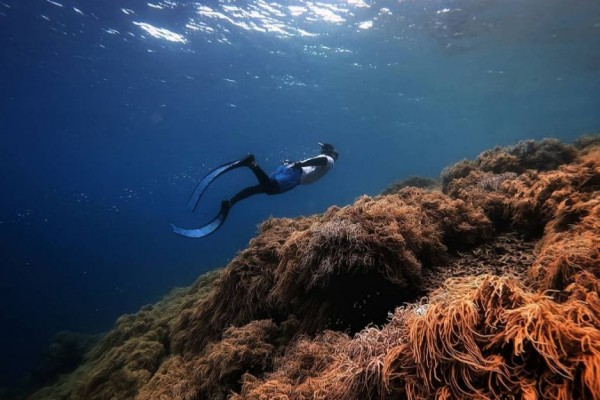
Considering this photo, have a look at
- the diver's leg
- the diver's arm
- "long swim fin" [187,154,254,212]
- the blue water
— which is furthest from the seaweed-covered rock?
the blue water

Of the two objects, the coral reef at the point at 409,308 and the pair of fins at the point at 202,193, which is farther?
the pair of fins at the point at 202,193

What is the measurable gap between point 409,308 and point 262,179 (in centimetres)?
581

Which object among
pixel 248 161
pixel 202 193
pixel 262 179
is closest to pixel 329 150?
pixel 262 179

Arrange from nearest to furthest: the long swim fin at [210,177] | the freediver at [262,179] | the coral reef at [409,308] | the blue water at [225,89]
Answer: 1. the coral reef at [409,308]
2. the long swim fin at [210,177]
3. the freediver at [262,179]
4. the blue water at [225,89]

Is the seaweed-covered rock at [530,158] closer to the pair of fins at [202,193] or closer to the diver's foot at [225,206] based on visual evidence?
Result: the pair of fins at [202,193]

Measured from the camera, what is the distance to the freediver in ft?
24.5

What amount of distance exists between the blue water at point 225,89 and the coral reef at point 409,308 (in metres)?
1.72

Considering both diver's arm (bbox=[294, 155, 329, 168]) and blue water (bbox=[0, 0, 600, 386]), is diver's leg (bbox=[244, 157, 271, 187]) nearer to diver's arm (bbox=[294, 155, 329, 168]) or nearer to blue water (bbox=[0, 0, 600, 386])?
diver's arm (bbox=[294, 155, 329, 168])

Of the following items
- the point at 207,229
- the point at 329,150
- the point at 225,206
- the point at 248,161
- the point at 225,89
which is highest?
the point at 225,89

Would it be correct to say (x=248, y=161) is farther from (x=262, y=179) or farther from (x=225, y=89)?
(x=225, y=89)

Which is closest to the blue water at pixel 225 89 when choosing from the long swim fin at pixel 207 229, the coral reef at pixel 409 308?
the coral reef at pixel 409 308

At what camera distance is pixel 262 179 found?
8.11 m

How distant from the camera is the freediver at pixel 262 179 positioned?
7465 millimetres

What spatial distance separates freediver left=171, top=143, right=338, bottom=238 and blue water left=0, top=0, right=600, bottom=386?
255 centimetres
